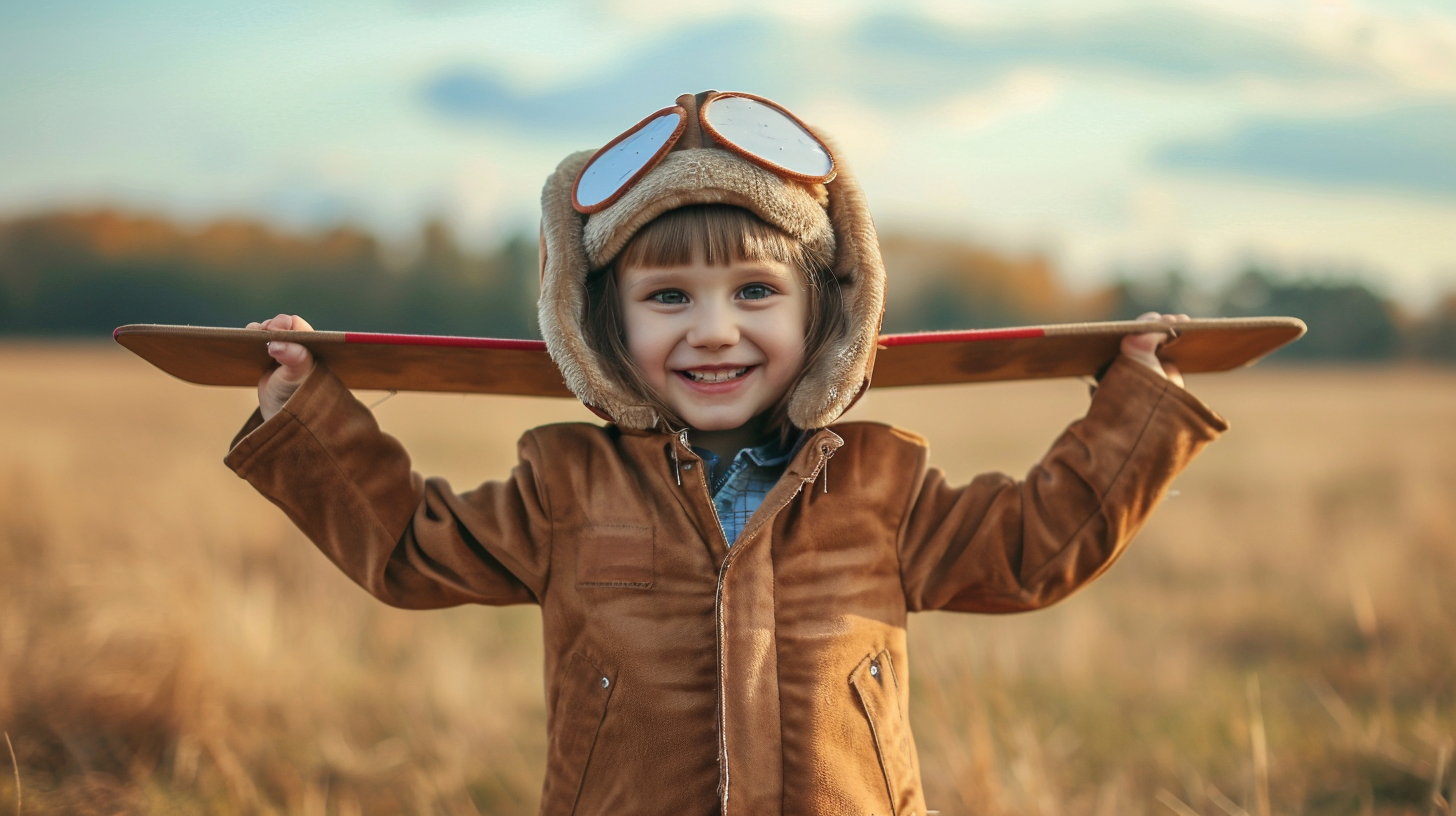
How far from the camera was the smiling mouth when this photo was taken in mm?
2145

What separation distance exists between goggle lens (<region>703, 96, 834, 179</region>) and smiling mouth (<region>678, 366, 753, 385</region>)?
0.45 m

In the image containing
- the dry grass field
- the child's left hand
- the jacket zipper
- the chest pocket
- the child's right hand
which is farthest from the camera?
the dry grass field

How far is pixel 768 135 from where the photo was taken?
7.35ft

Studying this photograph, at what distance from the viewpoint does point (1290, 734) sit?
4.08 m

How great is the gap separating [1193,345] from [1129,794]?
6.39 ft

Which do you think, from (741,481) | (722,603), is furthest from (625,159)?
(722,603)

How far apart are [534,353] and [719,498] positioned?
558 millimetres

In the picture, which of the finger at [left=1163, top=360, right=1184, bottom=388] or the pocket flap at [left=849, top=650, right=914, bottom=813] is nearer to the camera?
the pocket flap at [left=849, top=650, right=914, bottom=813]

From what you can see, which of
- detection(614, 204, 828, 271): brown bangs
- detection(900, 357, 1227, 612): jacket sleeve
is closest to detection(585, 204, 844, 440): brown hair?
detection(614, 204, 828, 271): brown bangs

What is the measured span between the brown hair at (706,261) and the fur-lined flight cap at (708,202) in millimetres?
21

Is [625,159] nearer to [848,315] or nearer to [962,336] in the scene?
[848,315]

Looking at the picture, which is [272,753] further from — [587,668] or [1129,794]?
[1129,794]

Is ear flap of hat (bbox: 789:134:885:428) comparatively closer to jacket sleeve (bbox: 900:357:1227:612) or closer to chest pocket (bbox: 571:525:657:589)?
jacket sleeve (bbox: 900:357:1227:612)

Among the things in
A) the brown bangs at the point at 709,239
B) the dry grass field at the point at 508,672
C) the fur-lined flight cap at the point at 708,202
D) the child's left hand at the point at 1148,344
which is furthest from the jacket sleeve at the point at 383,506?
the child's left hand at the point at 1148,344
